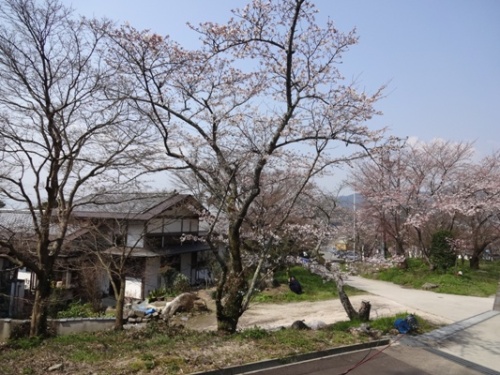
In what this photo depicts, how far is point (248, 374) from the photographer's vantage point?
6.32 meters

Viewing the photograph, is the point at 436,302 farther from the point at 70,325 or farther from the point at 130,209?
the point at 70,325

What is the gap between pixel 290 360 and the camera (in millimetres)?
6996

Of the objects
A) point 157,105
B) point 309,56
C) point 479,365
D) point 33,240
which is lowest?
point 479,365

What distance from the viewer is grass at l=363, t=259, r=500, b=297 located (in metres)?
17.7

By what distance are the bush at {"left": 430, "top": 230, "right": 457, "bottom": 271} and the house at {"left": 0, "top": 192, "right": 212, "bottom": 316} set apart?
13115 millimetres

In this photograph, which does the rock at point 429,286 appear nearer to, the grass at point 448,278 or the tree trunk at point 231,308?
the grass at point 448,278

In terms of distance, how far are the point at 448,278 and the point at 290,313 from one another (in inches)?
362

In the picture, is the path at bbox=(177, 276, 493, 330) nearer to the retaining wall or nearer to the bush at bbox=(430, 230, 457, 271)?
the retaining wall

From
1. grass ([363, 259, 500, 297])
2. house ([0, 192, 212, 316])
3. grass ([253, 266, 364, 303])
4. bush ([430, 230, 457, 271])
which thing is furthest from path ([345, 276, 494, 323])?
house ([0, 192, 212, 316])

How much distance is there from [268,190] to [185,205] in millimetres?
5176

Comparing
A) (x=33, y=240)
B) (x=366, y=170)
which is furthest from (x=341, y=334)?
(x=366, y=170)

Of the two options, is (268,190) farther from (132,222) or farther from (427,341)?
(427,341)

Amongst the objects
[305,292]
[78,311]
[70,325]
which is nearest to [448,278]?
[305,292]

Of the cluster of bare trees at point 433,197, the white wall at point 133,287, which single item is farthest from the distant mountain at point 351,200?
the white wall at point 133,287
